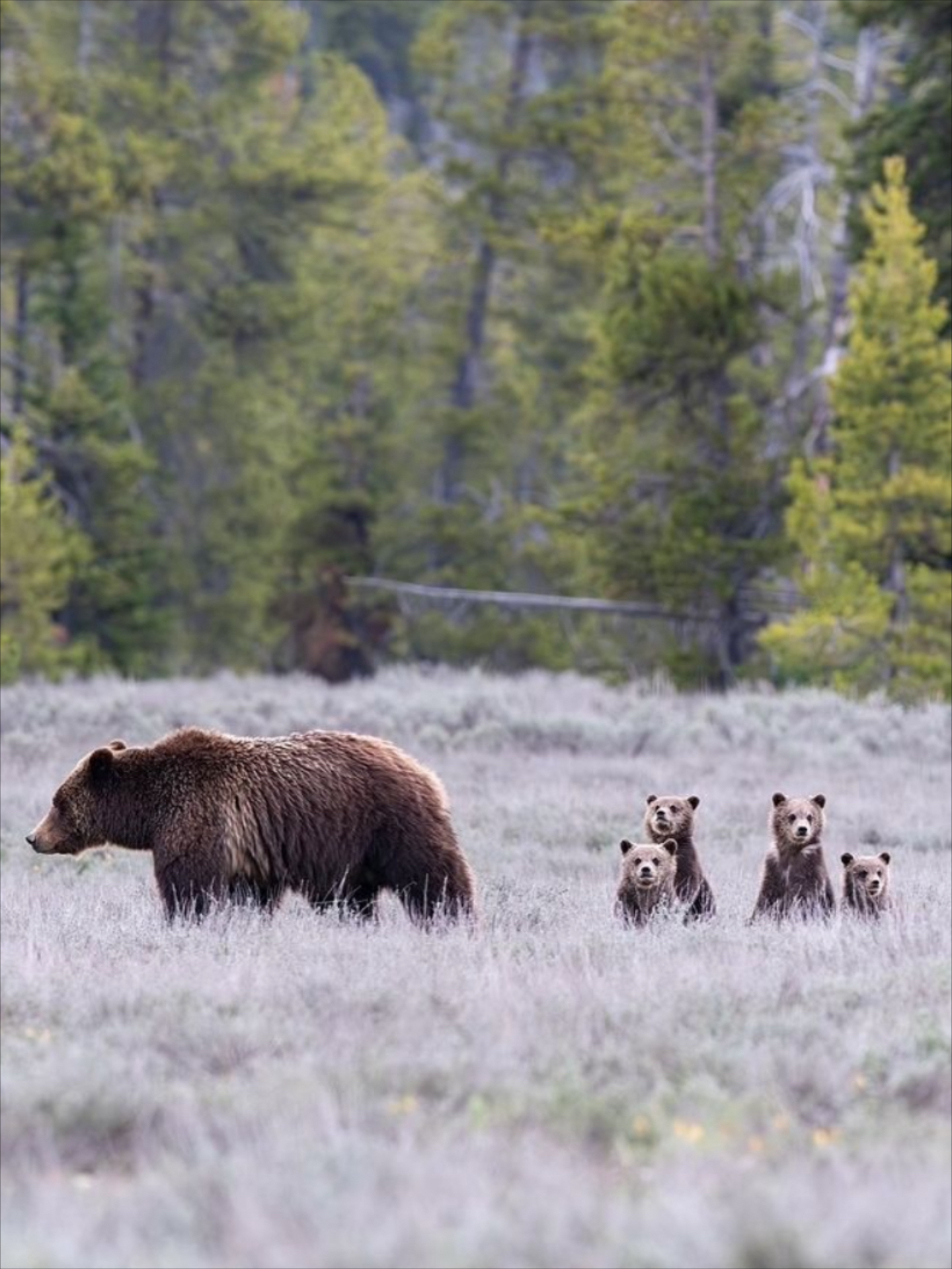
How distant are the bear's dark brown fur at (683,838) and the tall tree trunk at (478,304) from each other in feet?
90.7

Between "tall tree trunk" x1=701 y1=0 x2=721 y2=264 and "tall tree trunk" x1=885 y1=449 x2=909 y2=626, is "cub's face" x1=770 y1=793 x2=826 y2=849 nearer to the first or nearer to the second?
"tall tree trunk" x1=885 y1=449 x2=909 y2=626

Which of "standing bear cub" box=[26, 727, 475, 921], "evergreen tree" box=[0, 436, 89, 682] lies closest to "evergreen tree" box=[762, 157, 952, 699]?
"evergreen tree" box=[0, 436, 89, 682]

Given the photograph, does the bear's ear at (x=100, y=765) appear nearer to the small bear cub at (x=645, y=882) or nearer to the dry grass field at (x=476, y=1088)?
the dry grass field at (x=476, y=1088)

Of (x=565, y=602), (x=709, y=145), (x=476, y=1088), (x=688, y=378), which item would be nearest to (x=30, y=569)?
(x=565, y=602)

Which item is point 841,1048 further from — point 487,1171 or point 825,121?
point 825,121

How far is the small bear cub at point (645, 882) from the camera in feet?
34.6

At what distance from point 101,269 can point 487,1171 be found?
36650 mm

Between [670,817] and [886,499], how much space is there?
14.2 metres

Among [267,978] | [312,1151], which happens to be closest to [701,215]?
[267,978]

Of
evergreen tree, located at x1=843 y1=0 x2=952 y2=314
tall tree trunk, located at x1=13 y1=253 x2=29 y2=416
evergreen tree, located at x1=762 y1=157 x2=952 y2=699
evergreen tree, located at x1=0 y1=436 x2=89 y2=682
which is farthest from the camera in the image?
tall tree trunk, located at x1=13 y1=253 x2=29 y2=416

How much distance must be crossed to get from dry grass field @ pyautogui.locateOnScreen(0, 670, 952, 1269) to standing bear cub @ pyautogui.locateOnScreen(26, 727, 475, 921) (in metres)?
0.24

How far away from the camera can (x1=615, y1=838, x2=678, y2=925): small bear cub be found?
10.5 meters

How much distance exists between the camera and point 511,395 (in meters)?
40.1

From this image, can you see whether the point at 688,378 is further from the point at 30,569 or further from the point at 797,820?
the point at 797,820
